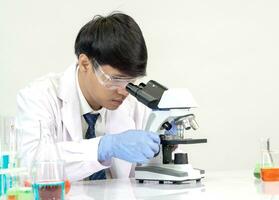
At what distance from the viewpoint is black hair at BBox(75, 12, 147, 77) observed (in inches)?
75.9

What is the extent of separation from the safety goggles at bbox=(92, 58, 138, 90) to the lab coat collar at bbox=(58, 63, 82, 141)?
9.9 inches

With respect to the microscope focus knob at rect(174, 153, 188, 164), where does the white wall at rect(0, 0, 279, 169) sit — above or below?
Result: above

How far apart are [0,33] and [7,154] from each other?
150cm

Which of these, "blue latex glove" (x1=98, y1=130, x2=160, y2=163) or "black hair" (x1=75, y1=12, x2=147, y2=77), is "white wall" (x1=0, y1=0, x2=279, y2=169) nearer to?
"black hair" (x1=75, y1=12, x2=147, y2=77)

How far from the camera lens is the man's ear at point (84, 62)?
2.08 metres

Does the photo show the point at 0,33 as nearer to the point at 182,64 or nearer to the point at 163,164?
the point at 182,64

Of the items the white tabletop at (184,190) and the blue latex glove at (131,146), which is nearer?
the white tabletop at (184,190)

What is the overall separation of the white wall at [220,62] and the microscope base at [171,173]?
4.31 ft

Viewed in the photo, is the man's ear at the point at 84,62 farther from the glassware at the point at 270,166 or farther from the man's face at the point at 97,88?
the glassware at the point at 270,166

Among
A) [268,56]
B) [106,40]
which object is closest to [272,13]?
[268,56]

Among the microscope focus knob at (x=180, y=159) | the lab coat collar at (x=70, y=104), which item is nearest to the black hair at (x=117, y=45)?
the lab coat collar at (x=70, y=104)

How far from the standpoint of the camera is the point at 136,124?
2441 mm

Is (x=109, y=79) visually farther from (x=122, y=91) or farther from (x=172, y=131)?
(x=172, y=131)

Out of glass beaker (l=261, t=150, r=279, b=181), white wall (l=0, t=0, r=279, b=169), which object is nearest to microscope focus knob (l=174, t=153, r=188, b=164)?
glass beaker (l=261, t=150, r=279, b=181)
